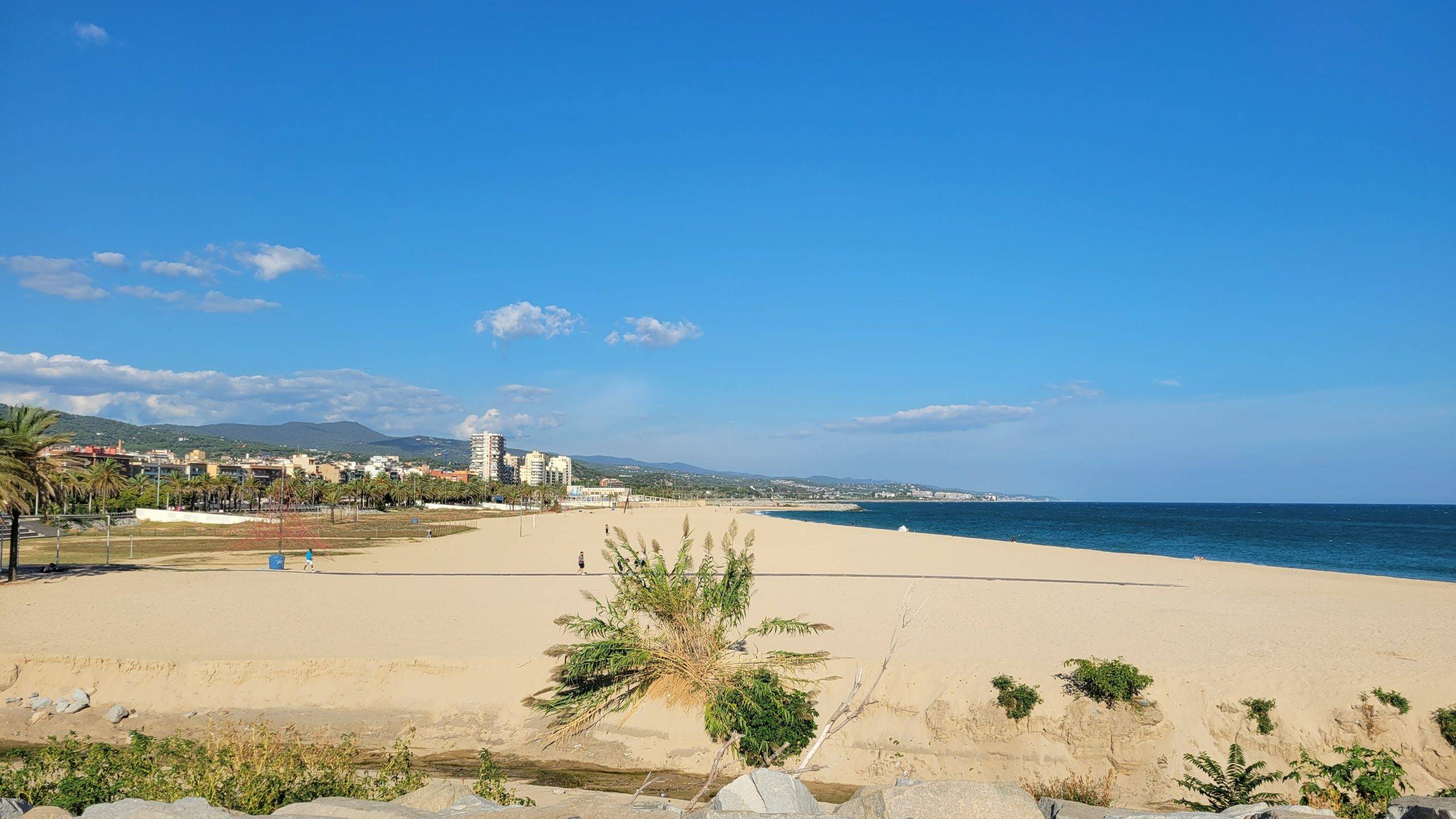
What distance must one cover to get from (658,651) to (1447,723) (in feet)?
37.3

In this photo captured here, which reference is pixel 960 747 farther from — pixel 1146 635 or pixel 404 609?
pixel 404 609

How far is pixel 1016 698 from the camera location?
39.0 feet

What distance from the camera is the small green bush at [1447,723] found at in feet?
35.3

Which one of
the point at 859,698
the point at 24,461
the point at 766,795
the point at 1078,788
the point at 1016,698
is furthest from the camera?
the point at 24,461

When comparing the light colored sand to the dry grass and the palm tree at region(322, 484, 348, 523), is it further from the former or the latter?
the palm tree at region(322, 484, 348, 523)

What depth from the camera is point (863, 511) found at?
574 ft

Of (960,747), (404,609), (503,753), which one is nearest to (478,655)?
(503,753)

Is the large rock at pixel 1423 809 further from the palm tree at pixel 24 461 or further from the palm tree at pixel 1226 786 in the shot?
the palm tree at pixel 24 461

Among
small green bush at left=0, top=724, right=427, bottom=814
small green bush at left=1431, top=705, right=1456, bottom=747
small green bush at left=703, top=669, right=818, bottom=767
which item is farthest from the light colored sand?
small green bush at left=0, top=724, right=427, bottom=814

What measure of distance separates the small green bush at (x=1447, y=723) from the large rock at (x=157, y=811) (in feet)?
48.2

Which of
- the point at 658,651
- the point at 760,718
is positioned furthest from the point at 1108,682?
the point at 658,651

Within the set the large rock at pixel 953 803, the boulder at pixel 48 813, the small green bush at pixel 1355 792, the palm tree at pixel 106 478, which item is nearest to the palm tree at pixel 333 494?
the palm tree at pixel 106 478

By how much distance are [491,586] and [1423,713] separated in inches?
863

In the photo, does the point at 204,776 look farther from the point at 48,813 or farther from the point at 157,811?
the point at 157,811
